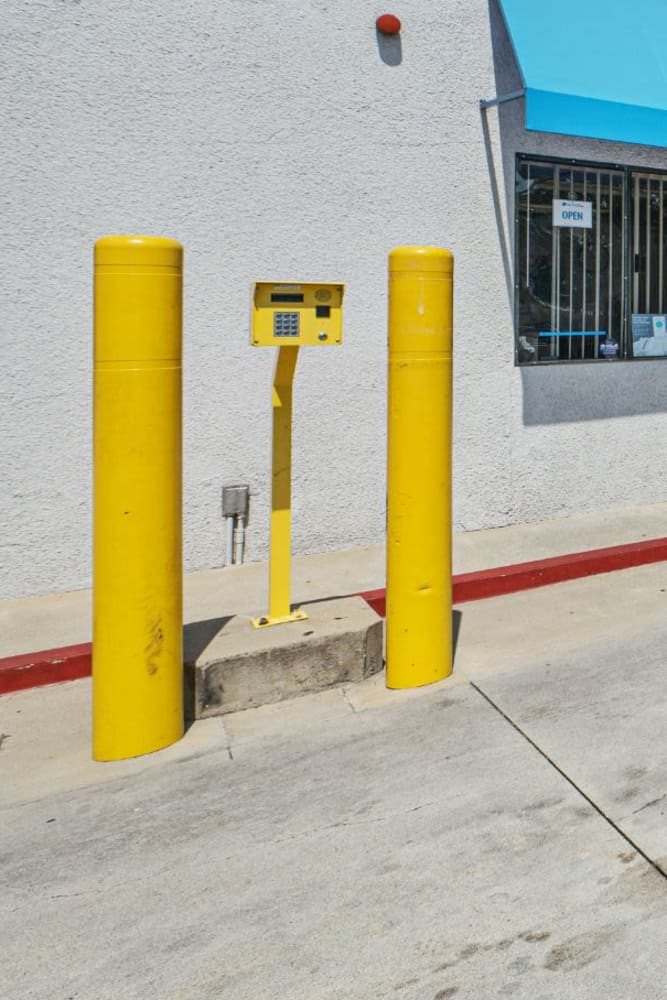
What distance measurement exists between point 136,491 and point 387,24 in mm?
4451

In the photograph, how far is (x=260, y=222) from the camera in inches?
239

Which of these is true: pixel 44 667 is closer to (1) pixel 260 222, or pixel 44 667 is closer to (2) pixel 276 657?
(2) pixel 276 657

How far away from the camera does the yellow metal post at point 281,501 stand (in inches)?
175

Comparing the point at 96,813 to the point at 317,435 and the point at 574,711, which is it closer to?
the point at 574,711

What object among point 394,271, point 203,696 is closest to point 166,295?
point 394,271

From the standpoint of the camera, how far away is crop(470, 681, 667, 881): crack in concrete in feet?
9.71

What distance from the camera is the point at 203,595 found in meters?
5.71

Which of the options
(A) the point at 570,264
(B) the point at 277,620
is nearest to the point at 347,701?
(B) the point at 277,620

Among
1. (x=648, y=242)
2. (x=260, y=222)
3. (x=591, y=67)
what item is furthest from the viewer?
(x=648, y=242)

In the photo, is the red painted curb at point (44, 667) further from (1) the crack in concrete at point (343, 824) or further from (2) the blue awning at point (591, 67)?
(2) the blue awning at point (591, 67)

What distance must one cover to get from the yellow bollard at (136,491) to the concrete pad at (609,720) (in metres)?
1.70

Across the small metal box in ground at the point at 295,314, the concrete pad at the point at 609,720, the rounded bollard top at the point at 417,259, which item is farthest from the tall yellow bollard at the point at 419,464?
the concrete pad at the point at 609,720

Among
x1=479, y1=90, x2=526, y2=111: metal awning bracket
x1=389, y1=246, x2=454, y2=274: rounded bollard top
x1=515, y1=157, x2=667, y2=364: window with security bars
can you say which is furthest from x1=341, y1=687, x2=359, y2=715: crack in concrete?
x1=479, y1=90, x2=526, y2=111: metal awning bracket

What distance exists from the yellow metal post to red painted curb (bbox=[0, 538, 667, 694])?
1062 millimetres
